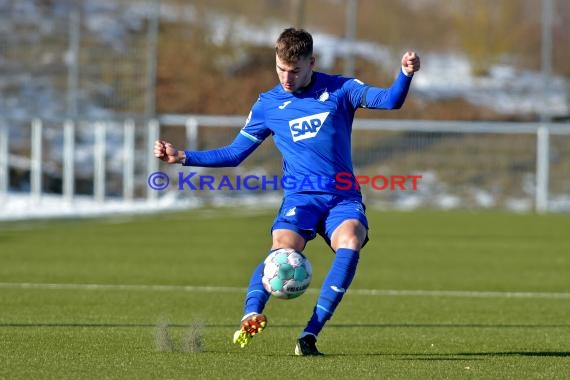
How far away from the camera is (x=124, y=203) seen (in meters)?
29.7

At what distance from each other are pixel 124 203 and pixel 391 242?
1090 centimetres

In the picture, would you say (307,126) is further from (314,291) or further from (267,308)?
(314,291)

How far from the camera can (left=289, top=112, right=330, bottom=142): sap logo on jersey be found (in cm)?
795

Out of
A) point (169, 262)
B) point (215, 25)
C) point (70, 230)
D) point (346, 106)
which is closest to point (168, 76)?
point (215, 25)

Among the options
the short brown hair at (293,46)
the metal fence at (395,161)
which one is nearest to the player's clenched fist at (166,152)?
the short brown hair at (293,46)

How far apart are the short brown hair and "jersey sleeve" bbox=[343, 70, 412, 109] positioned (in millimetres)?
448

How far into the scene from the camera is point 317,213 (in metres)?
7.84

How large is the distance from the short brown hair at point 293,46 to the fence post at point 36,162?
2112 cm

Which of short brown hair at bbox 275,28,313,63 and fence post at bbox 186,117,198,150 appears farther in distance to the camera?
fence post at bbox 186,117,198,150

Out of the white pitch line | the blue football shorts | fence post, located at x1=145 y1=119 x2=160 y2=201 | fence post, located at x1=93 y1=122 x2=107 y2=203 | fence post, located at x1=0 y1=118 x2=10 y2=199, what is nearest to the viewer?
the blue football shorts

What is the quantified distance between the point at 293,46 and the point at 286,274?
1317 millimetres

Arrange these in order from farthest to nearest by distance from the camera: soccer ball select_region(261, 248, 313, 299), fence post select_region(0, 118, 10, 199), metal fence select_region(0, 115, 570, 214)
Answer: metal fence select_region(0, 115, 570, 214) < fence post select_region(0, 118, 10, 199) < soccer ball select_region(261, 248, 313, 299)

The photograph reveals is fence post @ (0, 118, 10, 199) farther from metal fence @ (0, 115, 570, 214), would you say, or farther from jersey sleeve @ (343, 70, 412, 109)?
jersey sleeve @ (343, 70, 412, 109)

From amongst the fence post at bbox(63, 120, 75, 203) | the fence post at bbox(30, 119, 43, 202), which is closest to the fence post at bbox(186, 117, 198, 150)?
the fence post at bbox(63, 120, 75, 203)
